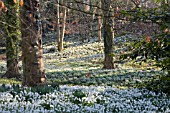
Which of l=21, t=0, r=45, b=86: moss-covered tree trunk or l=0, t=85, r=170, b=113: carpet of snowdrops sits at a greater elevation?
l=21, t=0, r=45, b=86: moss-covered tree trunk

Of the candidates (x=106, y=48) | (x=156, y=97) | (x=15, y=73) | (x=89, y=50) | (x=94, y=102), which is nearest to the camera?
(x=94, y=102)

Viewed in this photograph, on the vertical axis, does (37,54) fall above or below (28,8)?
below

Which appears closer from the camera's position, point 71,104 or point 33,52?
point 71,104

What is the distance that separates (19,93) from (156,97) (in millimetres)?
4317

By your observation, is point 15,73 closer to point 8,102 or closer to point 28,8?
point 28,8

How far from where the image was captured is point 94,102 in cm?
797

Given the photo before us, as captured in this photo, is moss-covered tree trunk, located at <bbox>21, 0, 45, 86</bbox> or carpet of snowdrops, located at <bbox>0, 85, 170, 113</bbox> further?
moss-covered tree trunk, located at <bbox>21, 0, 45, 86</bbox>

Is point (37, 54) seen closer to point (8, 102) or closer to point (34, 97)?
point (34, 97)

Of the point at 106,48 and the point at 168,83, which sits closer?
the point at 168,83

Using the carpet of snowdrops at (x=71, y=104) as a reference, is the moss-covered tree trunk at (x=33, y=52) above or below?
above

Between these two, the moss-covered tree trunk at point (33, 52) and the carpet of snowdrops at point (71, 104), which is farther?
the moss-covered tree trunk at point (33, 52)

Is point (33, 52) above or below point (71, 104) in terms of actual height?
above

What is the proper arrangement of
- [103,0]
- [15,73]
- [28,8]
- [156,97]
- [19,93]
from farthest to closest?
[103,0]
[15,73]
[28,8]
[156,97]
[19,93]

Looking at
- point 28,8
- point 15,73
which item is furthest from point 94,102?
point 15,73
